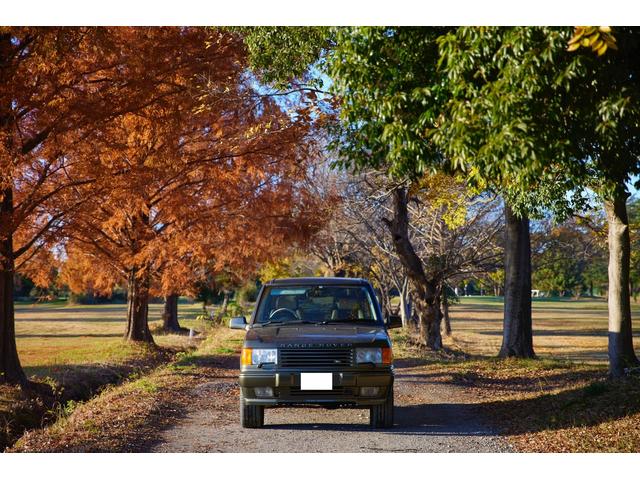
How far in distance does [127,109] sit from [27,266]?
984 centimetres

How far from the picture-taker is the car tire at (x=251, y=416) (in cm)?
870

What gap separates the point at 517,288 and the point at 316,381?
10.2 metres

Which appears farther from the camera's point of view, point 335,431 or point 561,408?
point 561,408

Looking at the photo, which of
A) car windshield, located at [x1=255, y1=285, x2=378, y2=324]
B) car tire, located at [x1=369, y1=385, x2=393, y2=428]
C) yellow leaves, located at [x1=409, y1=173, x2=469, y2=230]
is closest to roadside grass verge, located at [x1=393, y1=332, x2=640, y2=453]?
car tire, located at [x1=369, y1=385, x2=393, y2=428]

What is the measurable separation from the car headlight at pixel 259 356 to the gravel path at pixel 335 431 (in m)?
0.82

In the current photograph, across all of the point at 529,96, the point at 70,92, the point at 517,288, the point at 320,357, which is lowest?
the point at 320,357

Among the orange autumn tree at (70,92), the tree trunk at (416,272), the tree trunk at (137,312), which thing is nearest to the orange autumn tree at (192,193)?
the tree trunk at (137,312)

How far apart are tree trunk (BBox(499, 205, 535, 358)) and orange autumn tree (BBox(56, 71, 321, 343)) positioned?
5364mm

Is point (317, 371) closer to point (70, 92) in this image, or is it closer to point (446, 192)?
point (70, 92)

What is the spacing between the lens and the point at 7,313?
45.8 ft

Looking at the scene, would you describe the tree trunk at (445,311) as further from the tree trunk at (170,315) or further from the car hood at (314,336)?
the car hood at (314,336)

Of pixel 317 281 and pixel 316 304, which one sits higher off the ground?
pixel 317 281

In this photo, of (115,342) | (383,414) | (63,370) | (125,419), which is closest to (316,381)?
(383,414)

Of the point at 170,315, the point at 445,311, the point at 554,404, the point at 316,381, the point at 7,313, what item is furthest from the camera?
the point at 445,311
